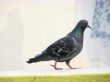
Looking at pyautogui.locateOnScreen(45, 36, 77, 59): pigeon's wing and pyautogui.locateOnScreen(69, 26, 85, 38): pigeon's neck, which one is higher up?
pyautogui.locateOnScreen(69, 26, 85, 38): pigeon's neck

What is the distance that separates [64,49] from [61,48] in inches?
0.7

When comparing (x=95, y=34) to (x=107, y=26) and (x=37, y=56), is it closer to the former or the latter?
(x=107, y=26)

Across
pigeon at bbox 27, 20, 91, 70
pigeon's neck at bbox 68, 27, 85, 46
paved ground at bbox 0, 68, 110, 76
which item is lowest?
paved ground at bbox 0, 68, 110, 76

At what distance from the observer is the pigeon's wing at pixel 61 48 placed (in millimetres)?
1556

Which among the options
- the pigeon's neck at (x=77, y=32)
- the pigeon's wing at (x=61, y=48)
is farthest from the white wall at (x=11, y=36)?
the pigeon's neck at (x=77, y=32)

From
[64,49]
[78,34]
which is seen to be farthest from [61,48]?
[78,34]

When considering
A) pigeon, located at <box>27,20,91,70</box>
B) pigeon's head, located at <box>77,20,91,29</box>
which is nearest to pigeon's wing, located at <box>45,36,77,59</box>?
pigeon, located at <box>27,20,91,70</box>

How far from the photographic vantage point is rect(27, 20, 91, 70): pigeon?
155cm

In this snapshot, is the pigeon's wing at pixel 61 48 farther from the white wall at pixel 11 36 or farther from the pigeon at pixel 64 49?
the white wall at pixel 11 36

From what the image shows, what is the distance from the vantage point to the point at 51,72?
1.55 m

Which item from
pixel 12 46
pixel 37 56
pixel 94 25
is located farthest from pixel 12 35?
pixel 94 25

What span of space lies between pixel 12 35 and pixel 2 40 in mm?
65

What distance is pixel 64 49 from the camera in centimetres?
156

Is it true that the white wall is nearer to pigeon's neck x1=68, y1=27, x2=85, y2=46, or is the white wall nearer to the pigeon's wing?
the pigeon's wing
